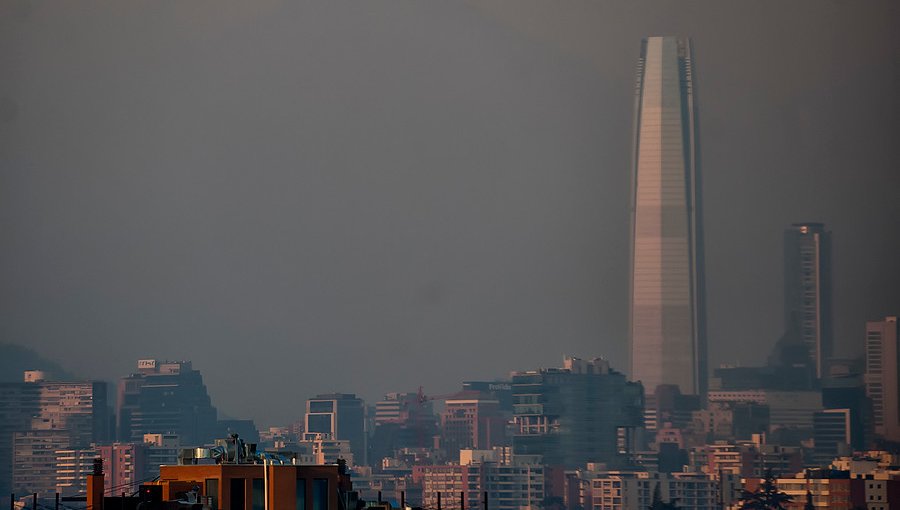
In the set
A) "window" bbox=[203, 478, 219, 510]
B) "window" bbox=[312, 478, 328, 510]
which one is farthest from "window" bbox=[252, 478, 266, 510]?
"window" bbox=[312, 478, 328, 510]

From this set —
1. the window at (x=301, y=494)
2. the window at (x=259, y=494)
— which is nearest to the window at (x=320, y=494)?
the window at (x=301, y=494)

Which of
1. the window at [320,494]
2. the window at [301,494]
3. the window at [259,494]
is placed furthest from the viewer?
the window at [320,494]

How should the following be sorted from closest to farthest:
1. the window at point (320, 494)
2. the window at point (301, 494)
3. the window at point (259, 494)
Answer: the window at point (259, 494) → the window at point (301, 494) → the window at point (320, 494)

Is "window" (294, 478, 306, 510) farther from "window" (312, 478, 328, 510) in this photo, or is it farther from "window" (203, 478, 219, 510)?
"window" (203, 478, 219, 510)

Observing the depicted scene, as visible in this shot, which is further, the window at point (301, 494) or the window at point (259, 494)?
the window at point (301, 494)

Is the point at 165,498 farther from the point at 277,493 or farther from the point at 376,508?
the point at 376,508

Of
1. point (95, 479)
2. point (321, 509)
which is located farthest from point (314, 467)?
point (95, 479)

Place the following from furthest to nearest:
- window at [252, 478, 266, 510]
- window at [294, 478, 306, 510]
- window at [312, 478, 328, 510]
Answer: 1. window at [312, 478, 328, 510]
2. window at [294, 478, 306, 510]
3. window at [252, 478, 266, 510]

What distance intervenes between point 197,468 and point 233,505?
46.4 inches

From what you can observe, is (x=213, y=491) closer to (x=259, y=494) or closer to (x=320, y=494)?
(x=259, y=494)

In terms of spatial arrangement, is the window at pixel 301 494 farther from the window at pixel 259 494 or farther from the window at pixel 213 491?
the window at pixel 213 491

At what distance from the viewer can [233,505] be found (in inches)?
1866

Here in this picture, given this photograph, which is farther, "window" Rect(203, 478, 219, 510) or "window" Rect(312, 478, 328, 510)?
"window" Rect(312, 478, 328, 510)

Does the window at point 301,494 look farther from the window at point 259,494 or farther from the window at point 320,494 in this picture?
the window at point 259,494
